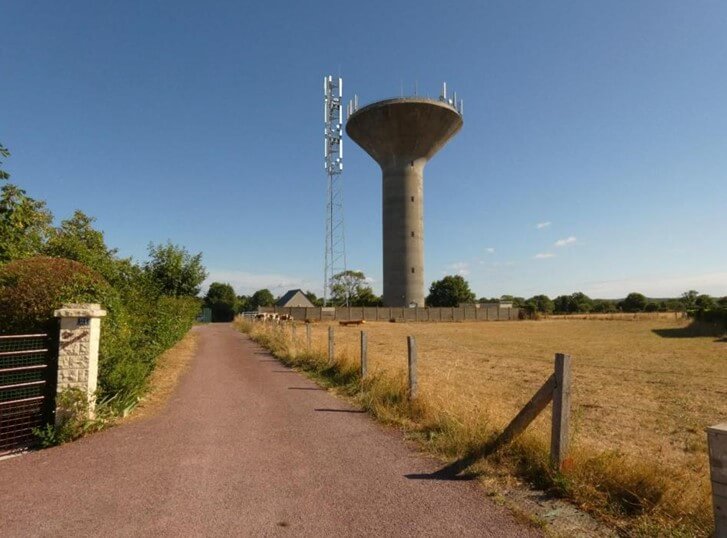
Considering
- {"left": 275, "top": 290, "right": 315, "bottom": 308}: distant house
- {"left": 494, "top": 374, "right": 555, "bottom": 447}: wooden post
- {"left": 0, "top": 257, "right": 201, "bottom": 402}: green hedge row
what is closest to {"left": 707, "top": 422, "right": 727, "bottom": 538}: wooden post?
{"left": 494, "top": 374, "right": 555, "bottom": 447}: wooden post

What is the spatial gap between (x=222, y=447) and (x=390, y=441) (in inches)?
94.8

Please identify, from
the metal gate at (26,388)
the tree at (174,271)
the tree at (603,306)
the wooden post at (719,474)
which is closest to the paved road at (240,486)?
the metal gate at (26,388)

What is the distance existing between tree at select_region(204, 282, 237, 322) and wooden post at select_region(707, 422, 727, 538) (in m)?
85.4

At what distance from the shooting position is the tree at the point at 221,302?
85312mm

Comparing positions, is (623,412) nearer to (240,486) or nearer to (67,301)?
(240,486)

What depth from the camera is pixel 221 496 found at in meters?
4.58

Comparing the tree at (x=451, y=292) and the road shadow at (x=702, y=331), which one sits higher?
the tree at (x=451, y=292)

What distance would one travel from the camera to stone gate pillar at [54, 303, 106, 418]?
657cm

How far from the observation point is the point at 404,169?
56.5 meters

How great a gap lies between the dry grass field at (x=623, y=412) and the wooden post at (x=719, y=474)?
32.3 inches

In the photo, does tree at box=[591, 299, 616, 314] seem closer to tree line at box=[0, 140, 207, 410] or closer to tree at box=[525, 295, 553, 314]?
tree at box=[525, 295, 553, 314]

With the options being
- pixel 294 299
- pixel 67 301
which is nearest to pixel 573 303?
Answer: pixel 294 299

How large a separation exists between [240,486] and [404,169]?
54225 millimetres

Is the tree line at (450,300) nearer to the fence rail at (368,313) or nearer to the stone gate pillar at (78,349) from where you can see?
the fence rail at (368,313)
